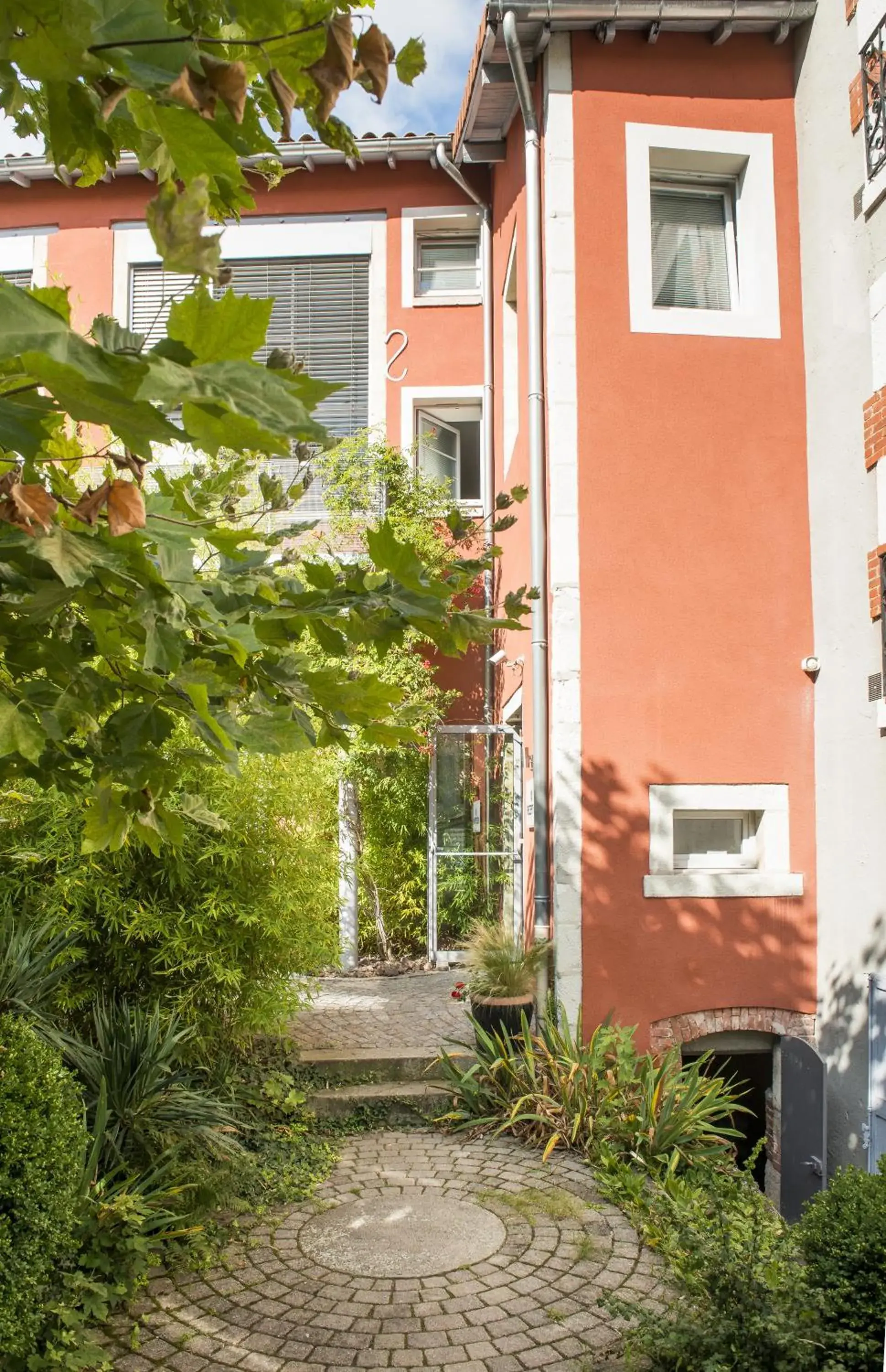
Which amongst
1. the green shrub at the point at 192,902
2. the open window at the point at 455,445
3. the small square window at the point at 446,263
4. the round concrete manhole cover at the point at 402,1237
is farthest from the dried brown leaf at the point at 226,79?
the small square window at the point at 446,263

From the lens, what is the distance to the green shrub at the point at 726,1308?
3.37 m

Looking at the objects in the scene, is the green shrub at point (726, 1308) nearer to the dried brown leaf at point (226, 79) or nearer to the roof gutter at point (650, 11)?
the dried brown leaf at point (226, 79)

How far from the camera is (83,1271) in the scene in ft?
13.8

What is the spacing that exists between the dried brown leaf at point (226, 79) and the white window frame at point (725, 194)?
6871mm

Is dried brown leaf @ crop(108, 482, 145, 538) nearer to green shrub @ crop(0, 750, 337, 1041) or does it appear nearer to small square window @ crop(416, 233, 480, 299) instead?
green shrub @ crop(0, 750, 337, 1041)

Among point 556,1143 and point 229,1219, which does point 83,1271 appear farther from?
point 556,1143

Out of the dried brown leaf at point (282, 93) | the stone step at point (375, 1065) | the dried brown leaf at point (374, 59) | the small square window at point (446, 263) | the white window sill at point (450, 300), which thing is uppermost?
the small square window at point (446, 263)

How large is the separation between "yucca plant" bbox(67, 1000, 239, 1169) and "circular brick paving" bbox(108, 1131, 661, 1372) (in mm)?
545

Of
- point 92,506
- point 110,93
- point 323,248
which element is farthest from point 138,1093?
point 323,248

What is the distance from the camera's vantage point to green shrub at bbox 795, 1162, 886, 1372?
3307mm

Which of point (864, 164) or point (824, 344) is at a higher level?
point (864, 164)

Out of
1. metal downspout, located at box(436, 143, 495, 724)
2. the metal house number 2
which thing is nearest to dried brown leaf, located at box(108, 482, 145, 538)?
metal downspout, located at box(436, 143, 495, 724)

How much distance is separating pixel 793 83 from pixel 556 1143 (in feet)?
23.2

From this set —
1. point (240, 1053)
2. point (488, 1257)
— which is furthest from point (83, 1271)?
point (240, 1053)
